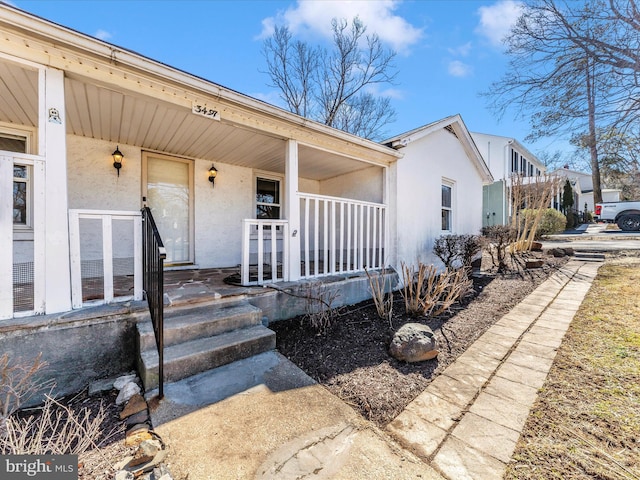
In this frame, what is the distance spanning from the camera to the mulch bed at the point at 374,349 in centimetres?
236

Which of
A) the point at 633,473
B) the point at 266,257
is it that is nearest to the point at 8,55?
the point at 266,257

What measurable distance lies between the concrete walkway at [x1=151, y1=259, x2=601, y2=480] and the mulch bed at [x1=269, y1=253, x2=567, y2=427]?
0.13 m

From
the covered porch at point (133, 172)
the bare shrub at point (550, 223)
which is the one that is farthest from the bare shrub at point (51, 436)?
the bare shrub at point (550, 223)

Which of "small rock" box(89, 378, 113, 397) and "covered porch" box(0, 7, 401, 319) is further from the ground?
"covered porch" box(0, 7, 401, 319)

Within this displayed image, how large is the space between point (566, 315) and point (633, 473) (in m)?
3.12

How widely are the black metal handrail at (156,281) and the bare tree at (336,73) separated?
13740 mm

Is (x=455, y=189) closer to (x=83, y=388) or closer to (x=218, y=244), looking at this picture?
(x=218, y=244)

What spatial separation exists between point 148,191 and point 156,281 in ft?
11.2

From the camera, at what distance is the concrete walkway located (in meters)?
1.64

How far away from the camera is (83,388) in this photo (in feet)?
8.27

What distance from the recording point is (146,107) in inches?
136

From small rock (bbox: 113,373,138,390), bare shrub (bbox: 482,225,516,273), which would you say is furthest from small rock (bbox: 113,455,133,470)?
bare shrub (bbox: 482,225,516,273)

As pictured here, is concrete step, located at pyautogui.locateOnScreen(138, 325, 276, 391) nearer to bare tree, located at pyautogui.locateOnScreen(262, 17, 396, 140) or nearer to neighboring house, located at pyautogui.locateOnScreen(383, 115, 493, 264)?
neighboring house, located at pyautogui.locateOnScreen(383, 115, 493, 264)

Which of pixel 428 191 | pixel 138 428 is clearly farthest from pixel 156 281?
pixel 428 191
